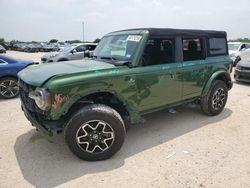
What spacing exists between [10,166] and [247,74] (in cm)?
886

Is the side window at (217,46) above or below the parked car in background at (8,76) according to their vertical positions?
above

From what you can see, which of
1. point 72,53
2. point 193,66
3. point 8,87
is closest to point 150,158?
point 193,66

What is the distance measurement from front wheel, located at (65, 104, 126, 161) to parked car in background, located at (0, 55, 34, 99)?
5001 mm

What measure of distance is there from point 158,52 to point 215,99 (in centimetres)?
206

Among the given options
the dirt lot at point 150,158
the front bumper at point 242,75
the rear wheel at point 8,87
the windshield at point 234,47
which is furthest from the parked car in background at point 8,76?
the windshield at point 234,47

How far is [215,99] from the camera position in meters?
5.81

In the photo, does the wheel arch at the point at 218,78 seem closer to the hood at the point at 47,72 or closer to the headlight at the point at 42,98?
the hood at the point at 47,72

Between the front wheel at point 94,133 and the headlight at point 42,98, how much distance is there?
41 centimetres

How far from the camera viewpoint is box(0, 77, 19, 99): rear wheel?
775cm

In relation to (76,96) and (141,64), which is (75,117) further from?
(141,64)

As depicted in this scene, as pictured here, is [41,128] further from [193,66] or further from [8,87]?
[8,87]

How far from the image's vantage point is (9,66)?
7.80 meters

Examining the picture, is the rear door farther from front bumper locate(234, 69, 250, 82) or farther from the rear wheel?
the rear wheel

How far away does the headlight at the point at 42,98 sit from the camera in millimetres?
3443
